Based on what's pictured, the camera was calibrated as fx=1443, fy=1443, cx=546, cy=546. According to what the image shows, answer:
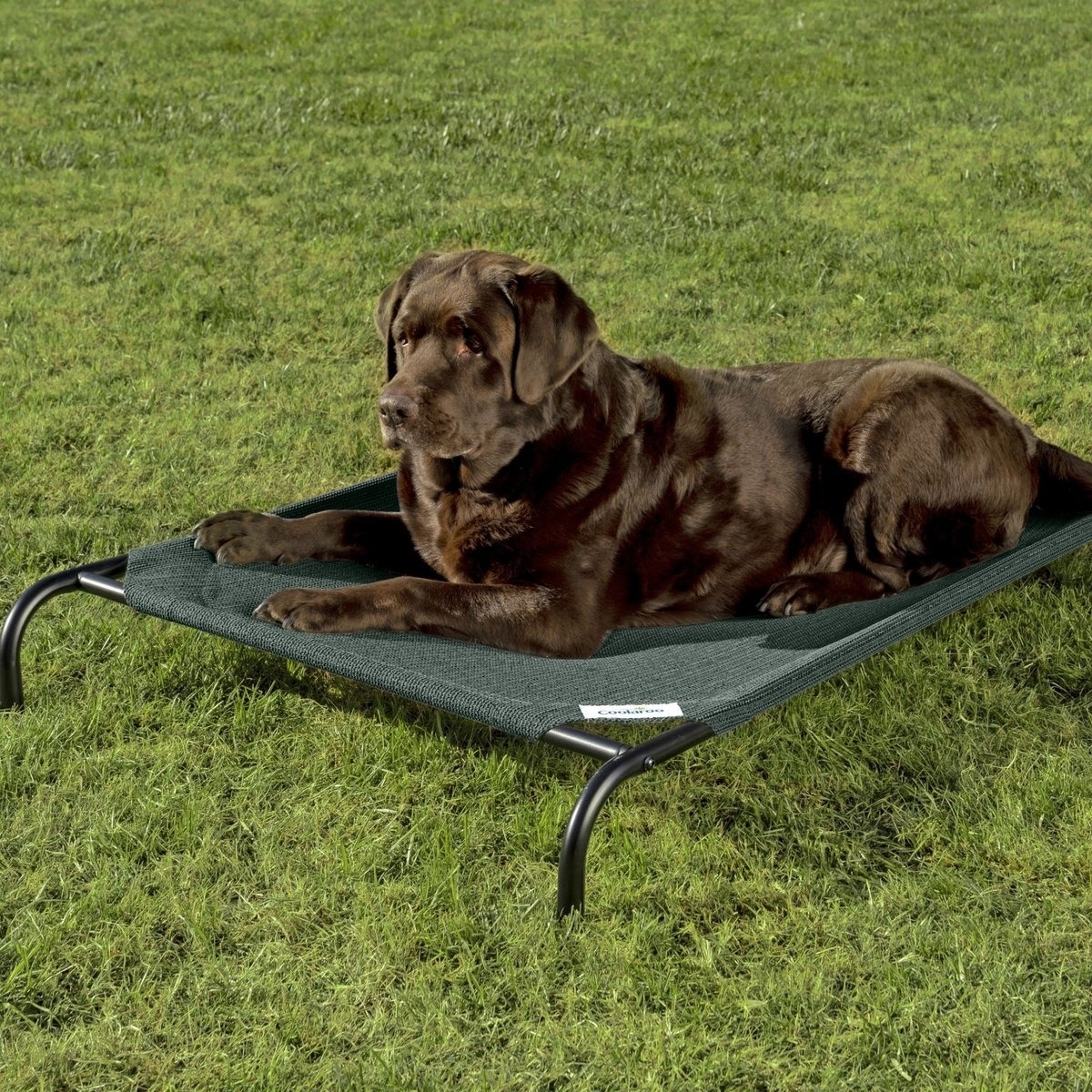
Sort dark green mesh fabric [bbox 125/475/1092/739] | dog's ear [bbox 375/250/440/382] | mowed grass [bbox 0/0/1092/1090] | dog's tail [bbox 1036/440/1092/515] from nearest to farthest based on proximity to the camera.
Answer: mowed grass [bbox 0/0/1092/1090] < dark green mesh fabric [bbox 125/475/1092/739] < dog's ear [bbox 375/250/440/382] < dog's tail [bbox 1036/440/1092/515]

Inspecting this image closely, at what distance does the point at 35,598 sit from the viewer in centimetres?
395

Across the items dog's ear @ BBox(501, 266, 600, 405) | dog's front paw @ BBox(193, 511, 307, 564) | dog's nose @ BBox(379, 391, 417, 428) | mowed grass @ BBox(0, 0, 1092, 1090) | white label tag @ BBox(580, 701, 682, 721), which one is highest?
dog's ear @ BBox(501, 266, 600, 405)

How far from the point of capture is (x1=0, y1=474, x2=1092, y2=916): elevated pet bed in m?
3.06

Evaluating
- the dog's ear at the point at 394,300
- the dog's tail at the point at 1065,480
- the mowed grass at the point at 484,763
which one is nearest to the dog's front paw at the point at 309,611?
the mowed grass at the point at 484,763

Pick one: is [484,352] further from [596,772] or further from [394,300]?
[596,772]

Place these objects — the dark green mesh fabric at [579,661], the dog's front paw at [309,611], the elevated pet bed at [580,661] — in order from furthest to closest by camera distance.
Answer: the dog's front paw at [309,611]
the dark green mesh fabric at [579,661]
the elevated pet bed at [580,661]

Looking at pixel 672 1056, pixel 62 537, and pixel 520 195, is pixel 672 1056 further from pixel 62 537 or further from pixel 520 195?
pixel 520 195

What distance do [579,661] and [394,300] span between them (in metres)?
1.16

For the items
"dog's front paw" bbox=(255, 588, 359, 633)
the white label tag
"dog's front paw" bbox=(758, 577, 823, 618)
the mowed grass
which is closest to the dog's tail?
the mowed grass

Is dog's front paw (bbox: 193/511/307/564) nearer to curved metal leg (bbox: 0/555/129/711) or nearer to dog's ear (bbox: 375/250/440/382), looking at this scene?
curved metal leg (bbox: 0/555/129/711)

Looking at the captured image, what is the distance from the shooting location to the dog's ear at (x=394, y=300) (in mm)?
4043

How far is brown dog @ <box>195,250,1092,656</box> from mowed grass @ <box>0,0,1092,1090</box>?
38cm

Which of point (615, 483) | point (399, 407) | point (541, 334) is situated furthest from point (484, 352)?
point (615, 483)

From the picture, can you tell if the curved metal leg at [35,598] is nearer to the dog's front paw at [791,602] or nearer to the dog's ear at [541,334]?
the dog's ear at [541,334]
